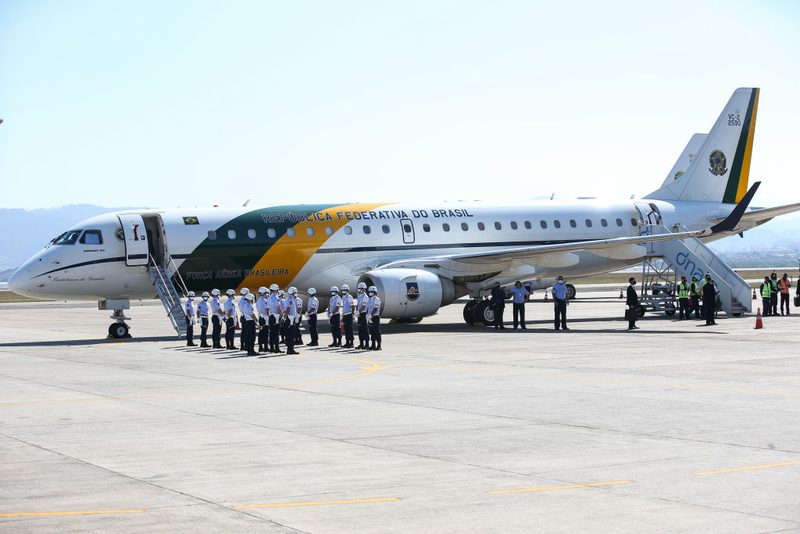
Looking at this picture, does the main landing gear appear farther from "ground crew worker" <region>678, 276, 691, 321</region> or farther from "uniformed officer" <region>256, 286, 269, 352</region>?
"uniformed officer" <region>256, 286, 269, 352</region>

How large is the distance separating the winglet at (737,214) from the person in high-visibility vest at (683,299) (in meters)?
2.36

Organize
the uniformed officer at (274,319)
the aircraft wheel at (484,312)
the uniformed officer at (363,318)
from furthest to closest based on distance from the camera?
the aircraft wheel at (484,312), the uniformed officer at (363,318), the uniformed officer at (274,319)

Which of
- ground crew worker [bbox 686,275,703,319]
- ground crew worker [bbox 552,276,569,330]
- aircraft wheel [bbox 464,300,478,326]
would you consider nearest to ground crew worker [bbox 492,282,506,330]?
aircraft wheel [bbox 464,300,478,326]

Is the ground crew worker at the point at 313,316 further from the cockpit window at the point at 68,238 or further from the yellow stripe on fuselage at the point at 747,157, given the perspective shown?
the yellow stripe on fuselage at the point at 747,157

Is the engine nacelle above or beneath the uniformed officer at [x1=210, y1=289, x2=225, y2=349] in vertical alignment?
above

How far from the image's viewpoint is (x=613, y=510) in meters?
8.62

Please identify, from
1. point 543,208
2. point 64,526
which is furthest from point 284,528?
point 543,208

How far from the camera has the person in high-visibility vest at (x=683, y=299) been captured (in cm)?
3522

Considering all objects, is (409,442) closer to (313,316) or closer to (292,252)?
(313,316)

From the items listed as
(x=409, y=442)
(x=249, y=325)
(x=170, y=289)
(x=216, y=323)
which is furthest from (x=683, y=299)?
(x=409, y=442)

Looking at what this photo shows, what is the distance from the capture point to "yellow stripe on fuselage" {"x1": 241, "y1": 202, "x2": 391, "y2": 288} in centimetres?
3219

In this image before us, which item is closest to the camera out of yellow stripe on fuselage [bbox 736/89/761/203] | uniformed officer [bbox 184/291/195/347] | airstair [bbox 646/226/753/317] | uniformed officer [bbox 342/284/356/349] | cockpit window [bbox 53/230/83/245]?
uniformed officer [bbox 342/284/356/349]

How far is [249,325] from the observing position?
83.7 ft

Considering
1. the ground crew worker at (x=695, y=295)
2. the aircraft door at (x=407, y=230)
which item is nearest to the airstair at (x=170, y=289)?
the aircraft door at (x=407, y=230)
